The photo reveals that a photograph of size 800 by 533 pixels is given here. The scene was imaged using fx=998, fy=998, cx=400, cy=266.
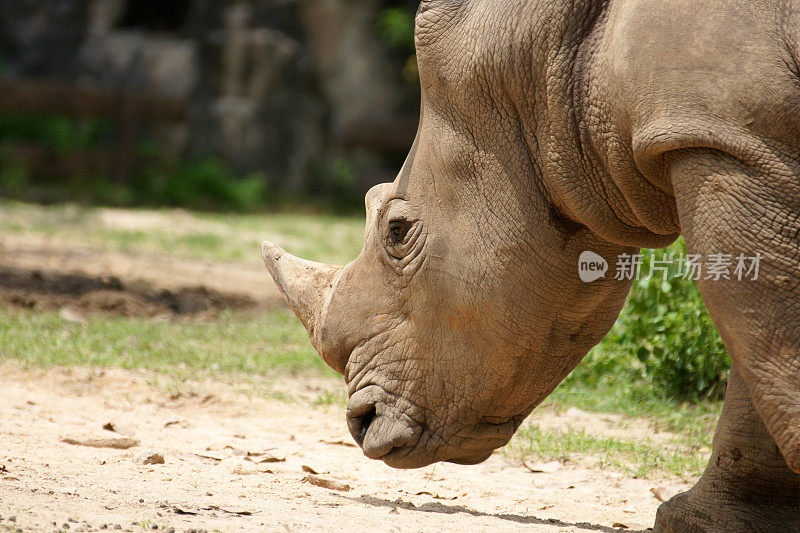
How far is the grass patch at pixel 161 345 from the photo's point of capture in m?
5.49

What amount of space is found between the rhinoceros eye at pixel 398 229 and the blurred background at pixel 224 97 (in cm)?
1143

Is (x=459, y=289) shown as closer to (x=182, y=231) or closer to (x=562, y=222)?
(x=562, y=222)

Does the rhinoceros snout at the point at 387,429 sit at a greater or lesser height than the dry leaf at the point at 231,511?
greater

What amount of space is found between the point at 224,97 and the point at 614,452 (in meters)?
12.2

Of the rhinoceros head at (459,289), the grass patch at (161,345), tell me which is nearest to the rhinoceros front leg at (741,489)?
the rhinoceros head at (459,289)

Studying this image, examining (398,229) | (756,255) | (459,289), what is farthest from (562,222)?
(756,255)

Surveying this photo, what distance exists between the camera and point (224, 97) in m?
15.6

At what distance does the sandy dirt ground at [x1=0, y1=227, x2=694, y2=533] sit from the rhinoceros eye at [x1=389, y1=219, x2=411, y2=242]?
887 mm

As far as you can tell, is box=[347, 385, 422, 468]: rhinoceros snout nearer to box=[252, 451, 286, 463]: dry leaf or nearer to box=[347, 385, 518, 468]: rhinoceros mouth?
box=[347, 385, 518, 468]: rhinoceros mouth

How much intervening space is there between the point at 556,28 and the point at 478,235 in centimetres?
65

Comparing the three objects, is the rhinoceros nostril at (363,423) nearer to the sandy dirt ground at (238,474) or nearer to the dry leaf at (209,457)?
the sandy dirt ground at (238,474)

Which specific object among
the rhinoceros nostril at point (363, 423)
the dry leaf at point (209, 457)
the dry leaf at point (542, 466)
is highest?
the rhinoceros nostril at point (363, 423)

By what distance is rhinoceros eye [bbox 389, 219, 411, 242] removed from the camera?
10.5 feet

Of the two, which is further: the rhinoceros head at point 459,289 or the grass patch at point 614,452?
the grass patch at point 614,452
